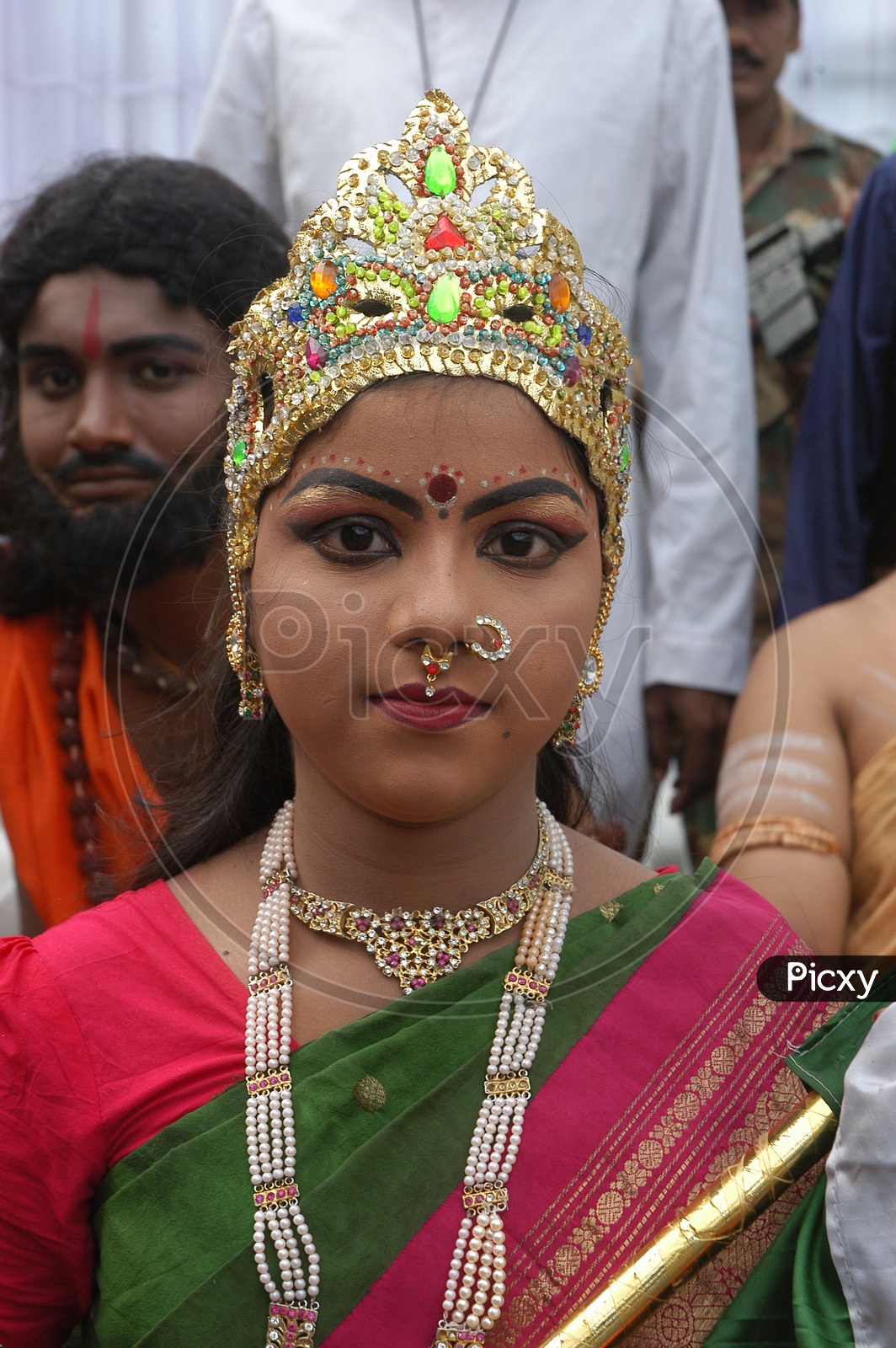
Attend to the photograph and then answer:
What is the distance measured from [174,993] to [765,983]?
2.29 ft

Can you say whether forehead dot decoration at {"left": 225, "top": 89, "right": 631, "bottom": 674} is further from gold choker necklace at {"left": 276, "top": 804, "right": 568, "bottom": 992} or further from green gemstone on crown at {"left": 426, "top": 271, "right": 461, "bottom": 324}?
gold choker necklace at {"left": 276, "top": 804, "right": 568, "bottom": 992}

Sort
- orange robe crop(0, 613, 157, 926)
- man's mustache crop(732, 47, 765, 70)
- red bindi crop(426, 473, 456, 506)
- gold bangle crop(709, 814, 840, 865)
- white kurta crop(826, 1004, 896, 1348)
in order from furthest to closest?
man's mustache crop(732, 47, 765, 70) < orange robe crop(0, 613, 157, 926) < gold bangle crop(709, 814, 840, 865) < red bindi crop(426, 473, 456, 506) < white kurta crop(826, 1004, 896, 1348)

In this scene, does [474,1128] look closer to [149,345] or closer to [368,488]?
[368,488]

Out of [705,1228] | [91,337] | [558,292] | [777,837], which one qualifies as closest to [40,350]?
[91,337]

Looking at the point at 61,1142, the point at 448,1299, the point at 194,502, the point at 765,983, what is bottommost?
the point at 448,1299

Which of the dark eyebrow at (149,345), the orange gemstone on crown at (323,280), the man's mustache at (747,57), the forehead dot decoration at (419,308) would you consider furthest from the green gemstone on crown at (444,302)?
the man's mustache at (747,57)

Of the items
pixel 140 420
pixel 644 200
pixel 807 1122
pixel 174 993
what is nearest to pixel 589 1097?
pixel 807 1122

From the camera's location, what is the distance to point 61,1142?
4.99 ft

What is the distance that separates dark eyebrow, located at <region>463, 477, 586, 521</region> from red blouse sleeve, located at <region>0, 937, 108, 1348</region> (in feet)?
2.37

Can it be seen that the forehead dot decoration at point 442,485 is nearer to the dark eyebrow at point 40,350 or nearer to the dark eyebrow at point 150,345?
the dark eyebrow at point 150,345

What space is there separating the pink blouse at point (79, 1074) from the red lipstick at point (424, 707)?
1.36 feet

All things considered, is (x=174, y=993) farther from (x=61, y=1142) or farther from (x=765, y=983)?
(x=765, y=983)

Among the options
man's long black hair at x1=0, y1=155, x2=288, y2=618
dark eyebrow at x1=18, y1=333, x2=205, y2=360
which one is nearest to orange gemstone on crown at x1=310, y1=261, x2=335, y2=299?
man's long black hair at x1=0, y1=155, x2=288, y2=618

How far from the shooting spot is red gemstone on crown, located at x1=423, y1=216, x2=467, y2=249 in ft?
5.04
